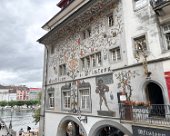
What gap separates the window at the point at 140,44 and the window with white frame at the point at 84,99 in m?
5.23

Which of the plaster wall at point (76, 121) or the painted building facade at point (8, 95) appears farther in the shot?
the painted building facade at point (8, 95)

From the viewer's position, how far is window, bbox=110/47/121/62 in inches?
430

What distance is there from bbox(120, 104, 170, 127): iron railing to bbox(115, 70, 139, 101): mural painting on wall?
119 centimetres

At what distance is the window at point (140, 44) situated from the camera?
9.20 metres

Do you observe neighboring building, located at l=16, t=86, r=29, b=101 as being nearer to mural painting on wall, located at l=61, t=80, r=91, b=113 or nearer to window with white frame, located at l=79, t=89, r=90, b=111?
mural painting on wall, located at l=61, t=80, r=91, b=113

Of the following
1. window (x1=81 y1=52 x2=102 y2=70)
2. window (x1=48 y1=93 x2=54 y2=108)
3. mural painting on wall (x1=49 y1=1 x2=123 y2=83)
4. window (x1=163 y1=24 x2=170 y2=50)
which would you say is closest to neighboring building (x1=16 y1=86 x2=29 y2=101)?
window (x1=48 y1=93 x2=54 y2=108)

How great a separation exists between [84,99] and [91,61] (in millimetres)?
3108

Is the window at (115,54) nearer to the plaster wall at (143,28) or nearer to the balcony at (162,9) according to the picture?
the plaster wall at (143,28)

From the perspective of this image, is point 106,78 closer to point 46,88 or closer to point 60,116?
point 60,116

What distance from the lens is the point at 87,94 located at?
42.4ft

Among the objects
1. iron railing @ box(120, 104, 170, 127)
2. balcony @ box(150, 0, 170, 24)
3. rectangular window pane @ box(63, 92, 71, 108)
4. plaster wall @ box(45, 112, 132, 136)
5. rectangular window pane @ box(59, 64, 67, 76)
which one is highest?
balcony @ box(150, 0, 170, 24)

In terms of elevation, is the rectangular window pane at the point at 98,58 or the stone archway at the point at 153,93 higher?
the rectangular window pane at the point at 98,58

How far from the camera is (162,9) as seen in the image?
318 inches

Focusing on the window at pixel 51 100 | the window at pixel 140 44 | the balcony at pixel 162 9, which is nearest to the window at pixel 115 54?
the window at pixel 140 44
